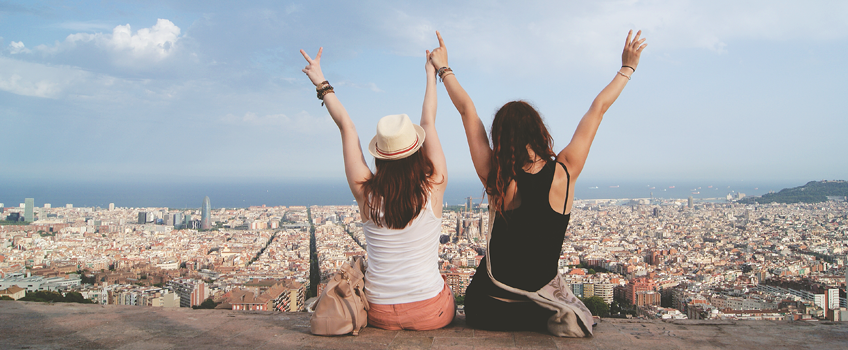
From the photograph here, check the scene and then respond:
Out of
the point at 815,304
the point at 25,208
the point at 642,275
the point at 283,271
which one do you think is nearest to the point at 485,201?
the point at 815,304

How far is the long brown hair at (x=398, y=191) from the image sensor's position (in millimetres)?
1412

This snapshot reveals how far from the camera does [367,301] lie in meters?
1.57

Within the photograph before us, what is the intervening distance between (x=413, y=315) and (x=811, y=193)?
46.0 m

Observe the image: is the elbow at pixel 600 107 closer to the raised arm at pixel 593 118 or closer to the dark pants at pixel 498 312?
the raised arm at pixel 593 118

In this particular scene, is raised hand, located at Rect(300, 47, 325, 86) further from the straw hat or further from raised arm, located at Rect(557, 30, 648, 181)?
raised arm, located at Rect(557, 30, 648, 181)

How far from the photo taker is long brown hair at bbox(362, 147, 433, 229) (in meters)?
1.41

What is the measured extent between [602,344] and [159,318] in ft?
6.15

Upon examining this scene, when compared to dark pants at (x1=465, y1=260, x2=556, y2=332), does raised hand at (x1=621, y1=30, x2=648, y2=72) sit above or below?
above

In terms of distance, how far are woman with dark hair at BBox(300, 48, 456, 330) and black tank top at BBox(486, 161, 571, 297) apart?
0.76 feet

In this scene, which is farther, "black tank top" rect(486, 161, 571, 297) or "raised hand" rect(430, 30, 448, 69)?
"raised hand" rect(430, 30, 448, 69)

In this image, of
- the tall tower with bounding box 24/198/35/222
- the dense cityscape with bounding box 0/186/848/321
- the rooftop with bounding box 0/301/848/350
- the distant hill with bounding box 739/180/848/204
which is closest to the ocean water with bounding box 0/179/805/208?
the tall tower with bounding box 24/198/35/222

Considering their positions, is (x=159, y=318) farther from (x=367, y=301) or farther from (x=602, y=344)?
(x=602, y=344)

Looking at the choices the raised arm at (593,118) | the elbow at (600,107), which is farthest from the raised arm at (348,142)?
the elbow at (600,107)

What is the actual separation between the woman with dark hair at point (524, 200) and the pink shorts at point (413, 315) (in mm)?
136
